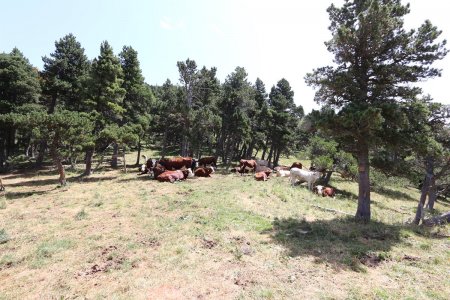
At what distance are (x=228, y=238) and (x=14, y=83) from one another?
34.9 meters

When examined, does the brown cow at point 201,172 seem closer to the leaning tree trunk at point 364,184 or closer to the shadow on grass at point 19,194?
the shadow on grass at point 19,194

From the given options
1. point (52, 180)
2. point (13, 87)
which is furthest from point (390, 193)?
point (13, 87)

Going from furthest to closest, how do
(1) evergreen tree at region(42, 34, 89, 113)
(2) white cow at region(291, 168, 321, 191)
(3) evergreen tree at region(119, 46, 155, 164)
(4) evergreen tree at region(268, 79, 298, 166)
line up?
(4) evergreen tree at region(268, 79, 298, 166) → (1) evergreen tree at region(42, 34, 89, 113) → (3) evergreen tree at region(119, 46, 155, 164) → (2) white cow at region(291, 168, 321, 191)

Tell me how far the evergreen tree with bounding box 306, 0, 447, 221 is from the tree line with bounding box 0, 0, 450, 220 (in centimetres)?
5

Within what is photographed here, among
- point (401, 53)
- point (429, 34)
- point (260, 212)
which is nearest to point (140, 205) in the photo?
point (260, 212)

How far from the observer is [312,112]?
1450cm

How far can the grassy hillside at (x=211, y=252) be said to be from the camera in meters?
7.96


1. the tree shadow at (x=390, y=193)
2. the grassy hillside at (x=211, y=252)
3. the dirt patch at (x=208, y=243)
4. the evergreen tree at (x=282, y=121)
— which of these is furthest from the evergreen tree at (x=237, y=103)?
the dirt patch at (x=208, y=243)

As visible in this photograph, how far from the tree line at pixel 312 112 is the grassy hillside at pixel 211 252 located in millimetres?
4678

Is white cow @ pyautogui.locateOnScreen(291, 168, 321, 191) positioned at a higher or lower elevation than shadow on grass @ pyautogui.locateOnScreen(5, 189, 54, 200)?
higher

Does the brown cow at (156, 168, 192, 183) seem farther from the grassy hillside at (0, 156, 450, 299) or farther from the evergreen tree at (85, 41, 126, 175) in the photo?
the evergreen tree at (85, 41, 126, 175)

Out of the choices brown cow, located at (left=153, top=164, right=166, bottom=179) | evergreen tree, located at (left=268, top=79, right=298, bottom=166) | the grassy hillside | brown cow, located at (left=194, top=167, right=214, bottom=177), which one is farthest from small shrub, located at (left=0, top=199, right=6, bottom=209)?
evergreen tree, located at (left=268, top=79, right=298, bottom=166)

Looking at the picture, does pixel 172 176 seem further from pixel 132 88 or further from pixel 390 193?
pixel 390 193

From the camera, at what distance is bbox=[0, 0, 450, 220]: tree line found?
43.9 ft
